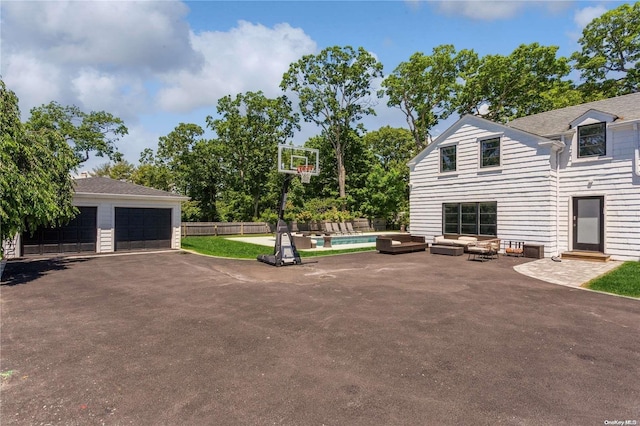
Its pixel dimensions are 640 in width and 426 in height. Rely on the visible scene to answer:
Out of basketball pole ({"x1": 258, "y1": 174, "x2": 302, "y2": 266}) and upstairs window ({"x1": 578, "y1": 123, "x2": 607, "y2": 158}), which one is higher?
upstairs window ({"x1": 578, "y1": 123, "x2": 607, "y2": 158})

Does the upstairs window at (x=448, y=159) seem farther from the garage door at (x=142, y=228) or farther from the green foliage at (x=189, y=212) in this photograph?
the green foliage at (x=189, y=212)

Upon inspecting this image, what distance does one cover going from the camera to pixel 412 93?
31984 mm

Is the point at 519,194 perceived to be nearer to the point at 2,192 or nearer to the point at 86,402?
the point at 86,402

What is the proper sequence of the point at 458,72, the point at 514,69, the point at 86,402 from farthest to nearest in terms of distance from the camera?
1. the point at 458,72
2. the point at 514,69
3. the point at 86,402

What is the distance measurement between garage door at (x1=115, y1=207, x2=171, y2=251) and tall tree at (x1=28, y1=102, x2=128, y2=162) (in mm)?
15968

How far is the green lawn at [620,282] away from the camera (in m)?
7.49

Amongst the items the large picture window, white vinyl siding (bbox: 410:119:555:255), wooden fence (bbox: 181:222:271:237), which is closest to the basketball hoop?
white vinyl siding (bbox: 410:119:555:255)

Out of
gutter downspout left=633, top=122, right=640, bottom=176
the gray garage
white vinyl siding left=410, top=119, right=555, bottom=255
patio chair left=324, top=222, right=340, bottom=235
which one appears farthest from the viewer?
patio chair left=324, top=222, right=340, bottom=235

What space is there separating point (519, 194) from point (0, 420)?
15.8 meters

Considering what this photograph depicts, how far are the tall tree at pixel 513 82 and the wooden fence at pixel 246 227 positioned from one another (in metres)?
14.5

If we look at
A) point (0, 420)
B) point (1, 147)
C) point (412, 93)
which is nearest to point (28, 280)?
point (1, 147)

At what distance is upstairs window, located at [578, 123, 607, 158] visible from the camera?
12.2 metres

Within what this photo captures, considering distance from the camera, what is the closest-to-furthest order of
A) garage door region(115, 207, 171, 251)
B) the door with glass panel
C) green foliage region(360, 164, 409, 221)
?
the door with glass panel
garage door region(115, 207, 171, 251)
green foliage region(360, 164, 409, 221)

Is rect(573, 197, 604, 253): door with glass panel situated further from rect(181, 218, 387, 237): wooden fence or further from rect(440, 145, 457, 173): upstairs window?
rect(181, 218, 387, 237): wooden fence
